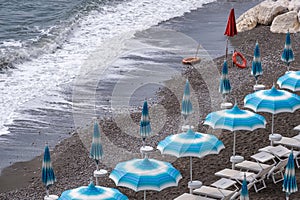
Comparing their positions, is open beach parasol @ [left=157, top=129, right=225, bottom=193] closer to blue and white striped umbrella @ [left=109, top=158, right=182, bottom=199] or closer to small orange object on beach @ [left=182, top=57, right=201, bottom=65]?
blue and white striped umbrella @ [left=109, top=158, right=182, bottom=199]

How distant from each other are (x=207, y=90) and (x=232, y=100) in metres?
1.75

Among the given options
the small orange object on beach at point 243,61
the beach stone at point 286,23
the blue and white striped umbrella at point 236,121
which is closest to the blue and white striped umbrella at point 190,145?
the blue and white striped umbrella at point 236,121

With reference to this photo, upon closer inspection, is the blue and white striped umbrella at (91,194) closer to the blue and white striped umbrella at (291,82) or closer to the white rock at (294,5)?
the blue and white striped umbrella at (291,82)

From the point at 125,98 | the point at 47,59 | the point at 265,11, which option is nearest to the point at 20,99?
the point at 125,98

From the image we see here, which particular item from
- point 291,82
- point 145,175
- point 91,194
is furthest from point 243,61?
point 91,194

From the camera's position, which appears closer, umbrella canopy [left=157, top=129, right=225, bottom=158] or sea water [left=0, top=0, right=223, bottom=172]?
umbrella canopy [left=157, top=129, right=225, bottom=158]

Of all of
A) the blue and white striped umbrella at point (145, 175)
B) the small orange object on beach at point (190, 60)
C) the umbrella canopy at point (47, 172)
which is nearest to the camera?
the blue and white striped umbrella at point (145, 175)

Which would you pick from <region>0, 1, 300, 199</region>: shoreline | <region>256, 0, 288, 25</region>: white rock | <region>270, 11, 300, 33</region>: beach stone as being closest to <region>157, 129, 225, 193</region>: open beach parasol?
<region>0, 1, 300, 199</region>: shoreline

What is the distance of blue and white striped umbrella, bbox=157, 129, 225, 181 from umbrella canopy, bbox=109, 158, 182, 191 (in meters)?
0.79

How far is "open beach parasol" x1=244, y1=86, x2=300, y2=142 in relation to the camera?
15969 millimetres

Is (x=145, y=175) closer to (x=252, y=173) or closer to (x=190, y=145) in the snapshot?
(x=190, y=145)

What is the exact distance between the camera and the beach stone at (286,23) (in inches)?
1109

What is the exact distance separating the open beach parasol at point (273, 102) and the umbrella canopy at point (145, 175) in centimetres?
349

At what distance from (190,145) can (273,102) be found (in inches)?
109
